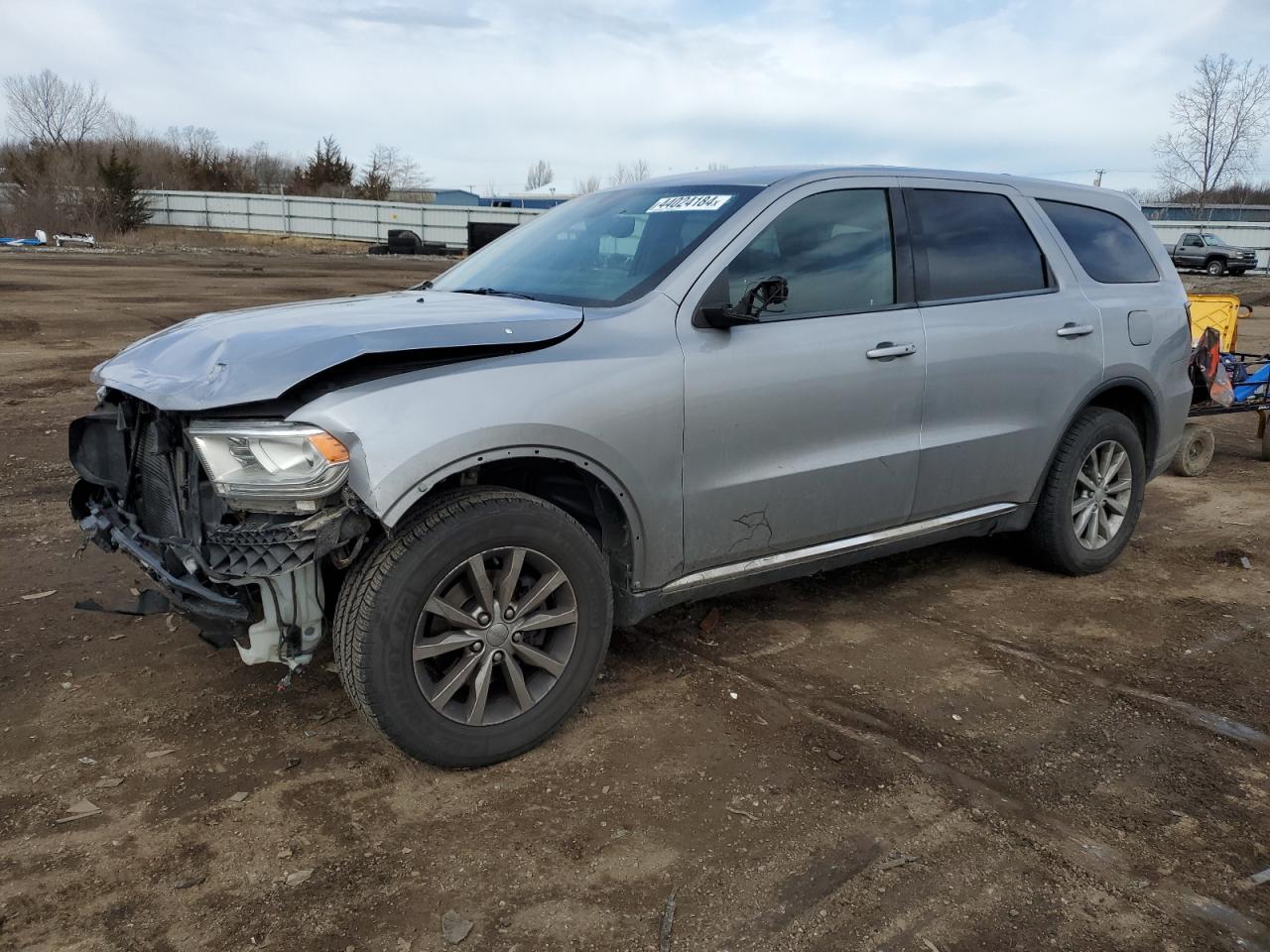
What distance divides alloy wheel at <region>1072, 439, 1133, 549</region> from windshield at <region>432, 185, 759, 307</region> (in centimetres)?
238

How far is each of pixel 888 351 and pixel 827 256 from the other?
438 millimetres

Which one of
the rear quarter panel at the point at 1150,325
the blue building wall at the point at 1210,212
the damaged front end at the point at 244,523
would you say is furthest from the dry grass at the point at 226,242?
the damaged front end at the point at 244,523

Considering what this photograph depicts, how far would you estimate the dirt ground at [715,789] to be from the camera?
97.5 inches

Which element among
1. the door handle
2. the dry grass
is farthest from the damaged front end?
the dry grass

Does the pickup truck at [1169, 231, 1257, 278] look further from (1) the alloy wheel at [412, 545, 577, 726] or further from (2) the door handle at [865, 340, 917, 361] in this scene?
(1) the alloy wheel at [412, 545, 577, 726]

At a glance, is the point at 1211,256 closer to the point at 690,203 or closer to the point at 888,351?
the point at 888,351

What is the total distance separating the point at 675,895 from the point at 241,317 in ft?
7.84

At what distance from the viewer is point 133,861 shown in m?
2.66

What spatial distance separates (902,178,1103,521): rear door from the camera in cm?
411

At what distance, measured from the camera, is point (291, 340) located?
291 centimetres

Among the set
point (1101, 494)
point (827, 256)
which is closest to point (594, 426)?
point (827, 256)

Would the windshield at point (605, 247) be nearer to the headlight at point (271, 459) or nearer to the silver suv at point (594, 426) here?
the silver suv at point (594, 426)

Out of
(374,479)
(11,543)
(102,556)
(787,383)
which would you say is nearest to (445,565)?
(374,479)

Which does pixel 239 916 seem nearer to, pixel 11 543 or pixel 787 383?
pixel 787 383
